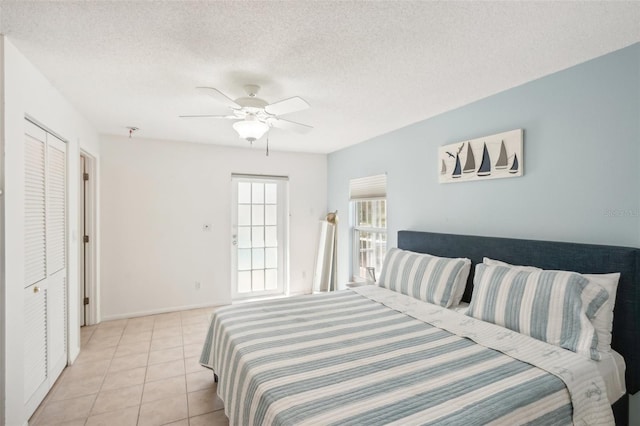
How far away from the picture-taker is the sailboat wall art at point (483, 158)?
2477mm

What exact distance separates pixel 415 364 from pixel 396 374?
157mm

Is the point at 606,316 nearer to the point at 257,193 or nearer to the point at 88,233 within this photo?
the point at 257,193

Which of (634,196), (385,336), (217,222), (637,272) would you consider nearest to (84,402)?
(385,336)

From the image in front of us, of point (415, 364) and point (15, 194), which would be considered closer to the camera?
point (415, 364)

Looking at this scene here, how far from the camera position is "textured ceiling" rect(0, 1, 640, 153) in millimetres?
1561

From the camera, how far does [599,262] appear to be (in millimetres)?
1946

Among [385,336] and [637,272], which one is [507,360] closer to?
[385,336]

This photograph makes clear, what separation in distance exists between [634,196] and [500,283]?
0.90 metres

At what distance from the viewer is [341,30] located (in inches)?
67.9

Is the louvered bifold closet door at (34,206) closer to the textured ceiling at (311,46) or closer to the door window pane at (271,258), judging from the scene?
the textured ceiling at (311,46)

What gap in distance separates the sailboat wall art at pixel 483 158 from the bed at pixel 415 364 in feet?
1.86

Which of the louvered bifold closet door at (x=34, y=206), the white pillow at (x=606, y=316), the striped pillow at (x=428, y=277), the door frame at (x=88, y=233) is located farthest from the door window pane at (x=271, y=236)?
the white pillow at (x=606, y=316)

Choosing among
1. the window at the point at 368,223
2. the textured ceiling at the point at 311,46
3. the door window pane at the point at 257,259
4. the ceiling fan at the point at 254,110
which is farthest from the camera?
the door window pane at the point at 257,259

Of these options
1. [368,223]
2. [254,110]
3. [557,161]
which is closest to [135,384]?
[254,110]
